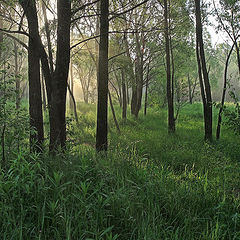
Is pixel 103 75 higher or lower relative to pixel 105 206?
higher

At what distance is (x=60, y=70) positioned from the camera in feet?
17.3

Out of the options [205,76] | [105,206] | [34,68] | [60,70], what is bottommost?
[105,206]

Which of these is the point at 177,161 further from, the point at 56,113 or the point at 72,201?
the point at 72,201

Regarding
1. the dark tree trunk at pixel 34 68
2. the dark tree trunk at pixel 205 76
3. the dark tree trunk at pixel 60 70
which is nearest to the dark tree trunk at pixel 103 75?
the dark tree trunk at pixel 60 70

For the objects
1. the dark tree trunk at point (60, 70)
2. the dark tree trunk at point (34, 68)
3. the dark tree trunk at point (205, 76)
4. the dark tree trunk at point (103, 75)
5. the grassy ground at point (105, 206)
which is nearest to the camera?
the grassy ground at point (105, 206)

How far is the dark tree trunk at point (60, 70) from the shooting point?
17.2 feet

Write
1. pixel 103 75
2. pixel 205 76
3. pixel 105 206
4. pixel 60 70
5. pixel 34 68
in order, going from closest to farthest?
pixel 105 206
pixel 60 70
pixel 34 68
pixel 103 75
pixel 205 76

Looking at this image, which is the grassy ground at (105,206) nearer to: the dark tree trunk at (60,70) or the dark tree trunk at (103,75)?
the dark tree trunk at (60,70)

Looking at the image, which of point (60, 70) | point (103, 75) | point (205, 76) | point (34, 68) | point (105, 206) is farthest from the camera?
point (205, 76)

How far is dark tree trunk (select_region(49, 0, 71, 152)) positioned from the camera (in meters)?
5.23

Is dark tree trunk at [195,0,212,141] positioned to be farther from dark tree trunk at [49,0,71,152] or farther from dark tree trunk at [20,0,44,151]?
dark tree trunk at [20,0,44,151]

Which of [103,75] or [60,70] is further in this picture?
[103,75]

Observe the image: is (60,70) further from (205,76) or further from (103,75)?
(205,76)

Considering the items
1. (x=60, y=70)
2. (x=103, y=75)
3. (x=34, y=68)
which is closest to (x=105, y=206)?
(x=60, y=70)
